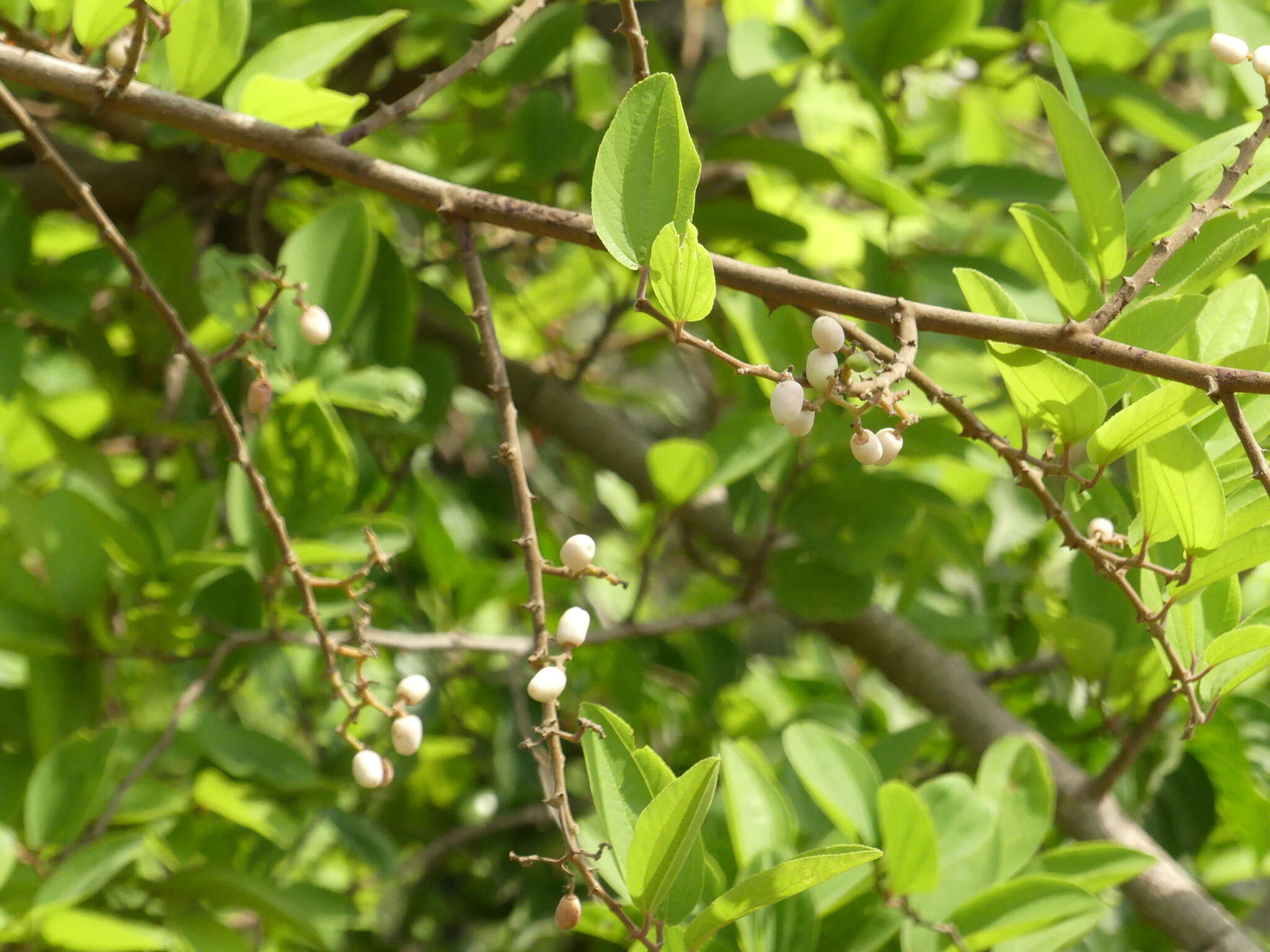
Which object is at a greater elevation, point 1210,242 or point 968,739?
point 1210,242

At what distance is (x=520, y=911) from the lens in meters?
1.24

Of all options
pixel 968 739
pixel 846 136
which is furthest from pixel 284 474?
pixel 846 136

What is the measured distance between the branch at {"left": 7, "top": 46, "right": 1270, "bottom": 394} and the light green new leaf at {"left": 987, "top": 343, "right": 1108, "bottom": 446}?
0.01 metres

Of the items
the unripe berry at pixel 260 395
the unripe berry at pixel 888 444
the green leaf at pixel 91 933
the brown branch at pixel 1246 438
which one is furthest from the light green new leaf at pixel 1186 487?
the green leaf at pixel 91 933

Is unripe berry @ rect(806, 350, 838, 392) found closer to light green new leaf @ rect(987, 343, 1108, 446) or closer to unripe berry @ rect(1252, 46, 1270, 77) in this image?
light green new leaf @ rect(987, 343, 1108, 446)

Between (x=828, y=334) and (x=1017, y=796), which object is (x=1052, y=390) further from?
(x=1017, y=796)

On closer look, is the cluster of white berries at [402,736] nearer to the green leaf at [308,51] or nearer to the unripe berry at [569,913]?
the unripe berry at [569,913]

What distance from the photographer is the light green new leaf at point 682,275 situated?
46 cm

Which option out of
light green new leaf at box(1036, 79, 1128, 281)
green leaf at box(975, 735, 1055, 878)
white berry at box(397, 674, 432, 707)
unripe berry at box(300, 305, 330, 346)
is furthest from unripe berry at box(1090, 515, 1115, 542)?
unripe berry at box(300, 305, 330, 346)

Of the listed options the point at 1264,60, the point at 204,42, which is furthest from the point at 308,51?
the point at 1264,60

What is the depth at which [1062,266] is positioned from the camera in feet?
1.76

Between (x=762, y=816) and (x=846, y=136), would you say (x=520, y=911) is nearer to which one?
(x=762, y=816)

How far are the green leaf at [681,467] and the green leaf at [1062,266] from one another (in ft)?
1.15

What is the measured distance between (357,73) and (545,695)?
868 mm
